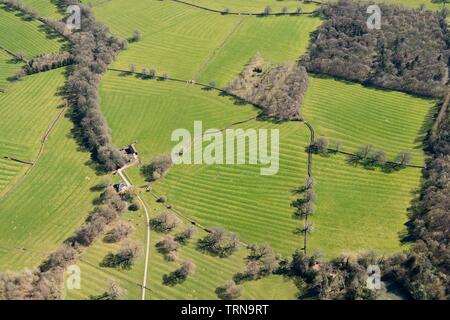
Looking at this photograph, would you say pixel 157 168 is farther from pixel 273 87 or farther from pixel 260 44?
pixel 260 44

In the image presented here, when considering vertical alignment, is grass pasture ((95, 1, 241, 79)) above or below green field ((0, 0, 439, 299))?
above

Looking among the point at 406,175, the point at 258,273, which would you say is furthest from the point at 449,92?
the point at 258,273

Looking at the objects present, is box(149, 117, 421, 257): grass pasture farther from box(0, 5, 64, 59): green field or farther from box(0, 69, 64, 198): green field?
box(0, 5, 64, 59): green field

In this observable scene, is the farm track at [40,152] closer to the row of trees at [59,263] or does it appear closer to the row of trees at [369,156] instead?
the row of trees at [59,263]

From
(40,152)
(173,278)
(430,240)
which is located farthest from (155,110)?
(430,240)

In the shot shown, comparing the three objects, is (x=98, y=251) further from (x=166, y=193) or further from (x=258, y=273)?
(x=258, y=273)

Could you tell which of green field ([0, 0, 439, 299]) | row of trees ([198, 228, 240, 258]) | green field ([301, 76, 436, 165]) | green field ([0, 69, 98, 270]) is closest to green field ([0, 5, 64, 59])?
green field ([0, 0, 439, 299])
